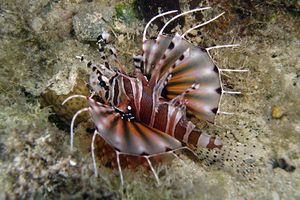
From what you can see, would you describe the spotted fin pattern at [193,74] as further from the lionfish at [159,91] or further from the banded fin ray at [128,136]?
the banded fin ray at [128,136]

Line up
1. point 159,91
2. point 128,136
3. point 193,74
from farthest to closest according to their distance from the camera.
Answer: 1. point 193,74
2. point 159,91
3. point 128,136

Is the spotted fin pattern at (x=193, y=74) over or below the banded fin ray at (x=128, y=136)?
over

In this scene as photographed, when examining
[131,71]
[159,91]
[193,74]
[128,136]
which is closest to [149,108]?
[159,91]

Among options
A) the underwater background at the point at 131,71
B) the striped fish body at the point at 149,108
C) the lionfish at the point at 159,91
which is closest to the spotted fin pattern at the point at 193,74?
the lionfish at the point at 159,91

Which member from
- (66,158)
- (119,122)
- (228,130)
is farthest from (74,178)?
(228,130)

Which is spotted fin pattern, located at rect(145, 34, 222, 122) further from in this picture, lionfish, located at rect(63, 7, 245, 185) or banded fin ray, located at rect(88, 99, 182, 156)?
banded fin ray, located at rect(88, 99, 182, 156)

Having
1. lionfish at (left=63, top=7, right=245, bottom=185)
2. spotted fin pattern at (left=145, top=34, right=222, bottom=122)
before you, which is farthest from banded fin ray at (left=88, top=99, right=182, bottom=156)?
spotted fin pattern at (left=145, top=34, right=222, bottom=122)

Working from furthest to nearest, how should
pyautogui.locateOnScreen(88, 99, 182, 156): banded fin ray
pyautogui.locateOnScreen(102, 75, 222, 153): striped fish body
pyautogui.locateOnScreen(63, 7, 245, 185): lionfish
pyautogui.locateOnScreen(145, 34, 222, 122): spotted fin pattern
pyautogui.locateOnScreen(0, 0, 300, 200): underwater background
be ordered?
1. pyautogui.locateOnScreen(145, 34, 222, 122): spotted fin pattern
2. pyautogui.locateOnScreen(102, 75, 222, 153): striped fish body
3. pyautogui.locateOnScreen(63, 7, 245, 185): lionfish
4. pyautogui.locateOnScreen(0, 0, 300, 200): underwater background
5. pyautogui.locateOnScreen(88, 99, 182, 156): banded fin ray

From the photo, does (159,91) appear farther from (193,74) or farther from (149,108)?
(193,74)

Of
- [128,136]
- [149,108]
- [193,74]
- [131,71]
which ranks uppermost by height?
[193,74]
